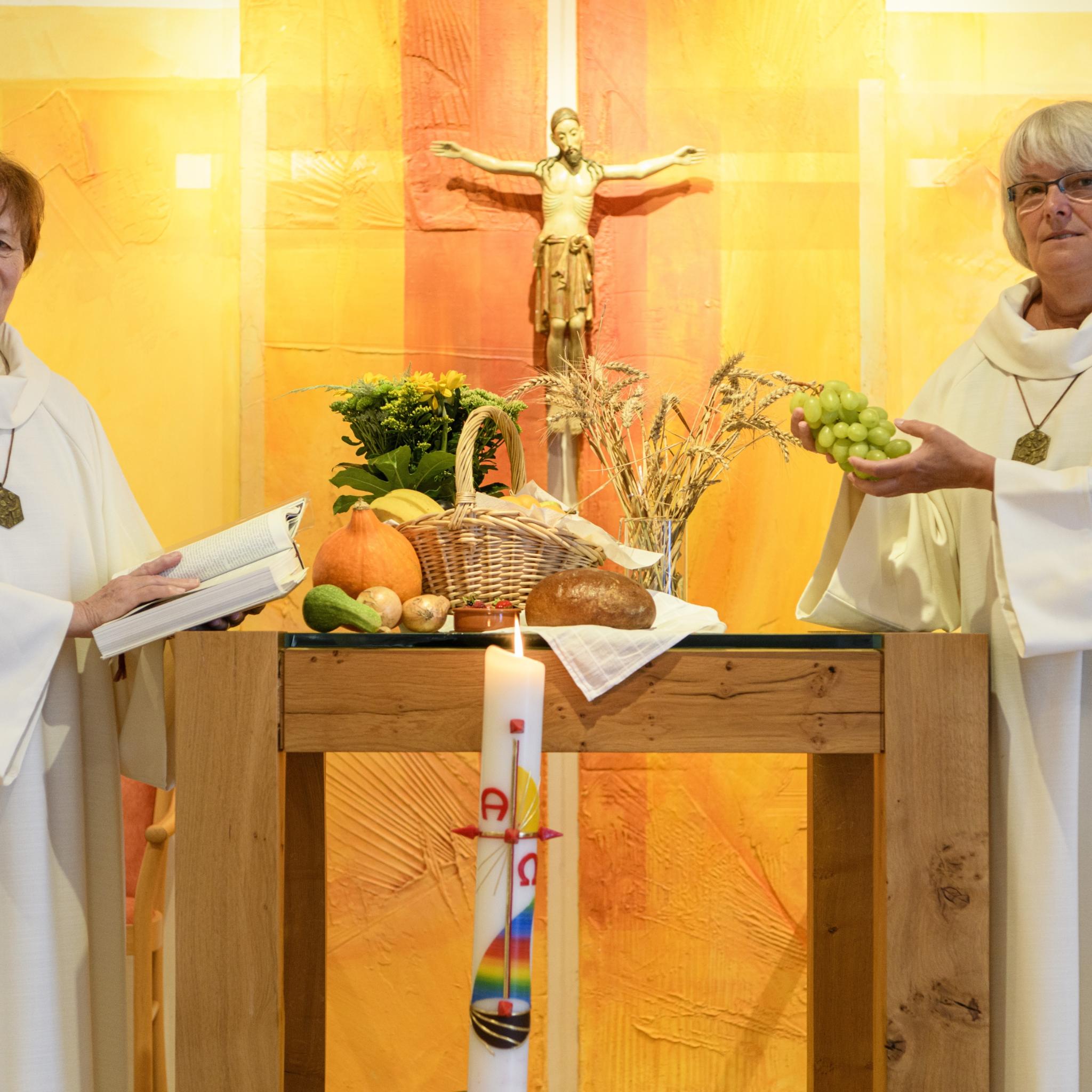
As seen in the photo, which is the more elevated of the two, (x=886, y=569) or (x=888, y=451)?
(x=888, y=451)

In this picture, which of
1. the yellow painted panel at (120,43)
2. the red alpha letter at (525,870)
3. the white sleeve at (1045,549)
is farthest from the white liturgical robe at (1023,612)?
the yellow painted panel at (120,43)

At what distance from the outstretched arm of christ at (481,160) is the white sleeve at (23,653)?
178cm

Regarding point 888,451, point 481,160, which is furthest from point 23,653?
point 481,160

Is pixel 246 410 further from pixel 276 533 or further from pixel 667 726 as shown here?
pixel 667 726

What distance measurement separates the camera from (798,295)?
10.6ft

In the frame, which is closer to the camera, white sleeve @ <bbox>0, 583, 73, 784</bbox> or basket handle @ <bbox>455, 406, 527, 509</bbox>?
white sleeve @ <bbox>0, 583, 73, 784</bbox>

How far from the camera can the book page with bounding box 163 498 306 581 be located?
5.27 ft

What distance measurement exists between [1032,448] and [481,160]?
5.79 feet

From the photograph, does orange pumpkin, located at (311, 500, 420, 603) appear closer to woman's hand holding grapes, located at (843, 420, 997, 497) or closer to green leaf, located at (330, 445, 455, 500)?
green leaf, located at (330, 445, 455, 500)

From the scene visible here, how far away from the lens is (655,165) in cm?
314

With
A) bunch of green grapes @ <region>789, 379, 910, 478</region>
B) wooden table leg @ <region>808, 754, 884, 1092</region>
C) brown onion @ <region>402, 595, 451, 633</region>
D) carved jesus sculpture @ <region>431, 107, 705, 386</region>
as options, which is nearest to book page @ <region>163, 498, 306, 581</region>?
Answer: brown onion @ <region>402, 595, 451, 633</region>

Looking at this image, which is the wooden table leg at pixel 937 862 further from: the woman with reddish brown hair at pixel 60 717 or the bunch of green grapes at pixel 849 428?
the woman with reddish brown hair at pixel 60 717

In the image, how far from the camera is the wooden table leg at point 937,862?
1516 millimetres

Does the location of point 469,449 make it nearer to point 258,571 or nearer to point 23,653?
point 258,571
